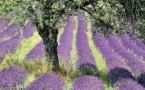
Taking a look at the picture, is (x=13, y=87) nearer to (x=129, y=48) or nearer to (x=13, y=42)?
(x=13, y=42)

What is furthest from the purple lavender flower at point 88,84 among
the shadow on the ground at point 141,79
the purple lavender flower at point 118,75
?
the shadow on the ground at point 141,79

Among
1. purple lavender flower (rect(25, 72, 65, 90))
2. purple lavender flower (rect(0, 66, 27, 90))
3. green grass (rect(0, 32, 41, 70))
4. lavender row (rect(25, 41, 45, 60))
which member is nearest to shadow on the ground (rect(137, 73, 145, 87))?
purple lavender flower (rect(25, 72, 65, 90))

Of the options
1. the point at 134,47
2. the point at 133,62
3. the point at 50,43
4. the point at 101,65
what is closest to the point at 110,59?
the point at 101,65

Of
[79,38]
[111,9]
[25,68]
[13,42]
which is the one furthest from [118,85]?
[79,38]

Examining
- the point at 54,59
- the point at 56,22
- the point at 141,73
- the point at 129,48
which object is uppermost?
the point at 56,22

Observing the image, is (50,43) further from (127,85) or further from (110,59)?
(110,59)

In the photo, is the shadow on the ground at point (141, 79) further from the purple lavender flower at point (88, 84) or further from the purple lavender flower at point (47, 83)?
the purple lavender flower at point (47, 83)

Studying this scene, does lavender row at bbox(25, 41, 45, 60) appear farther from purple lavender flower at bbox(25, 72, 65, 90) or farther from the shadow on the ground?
purple lavender flower at bbox(25, 72, 65, 90)
